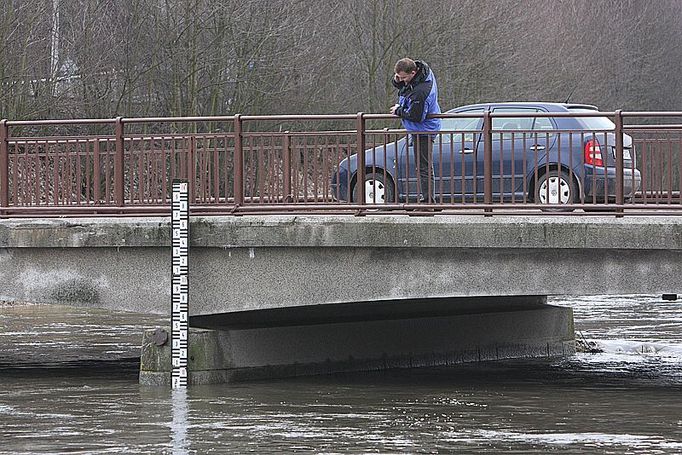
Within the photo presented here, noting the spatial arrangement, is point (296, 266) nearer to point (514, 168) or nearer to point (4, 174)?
point (514, 168)

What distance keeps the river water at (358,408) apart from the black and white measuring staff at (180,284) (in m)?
0.29

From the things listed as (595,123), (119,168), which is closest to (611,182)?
(595,123)

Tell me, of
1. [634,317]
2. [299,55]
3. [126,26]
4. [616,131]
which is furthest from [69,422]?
[299,55]

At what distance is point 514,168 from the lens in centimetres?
1359

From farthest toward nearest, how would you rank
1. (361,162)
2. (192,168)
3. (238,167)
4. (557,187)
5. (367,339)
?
(367,339)
(557,187)
(192,168)
(238,167)
(361,162)

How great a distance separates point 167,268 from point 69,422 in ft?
8.00

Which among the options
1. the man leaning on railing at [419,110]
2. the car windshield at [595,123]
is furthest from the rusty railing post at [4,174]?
the car windshield at [595,123]

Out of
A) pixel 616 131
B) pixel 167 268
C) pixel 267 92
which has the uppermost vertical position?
pixel 267 92

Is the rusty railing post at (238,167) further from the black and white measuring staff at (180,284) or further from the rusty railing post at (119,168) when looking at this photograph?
the rusty railing post at (119,168)

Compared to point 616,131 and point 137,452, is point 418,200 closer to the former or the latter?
point 616,131

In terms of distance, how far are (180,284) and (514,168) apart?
338 cm

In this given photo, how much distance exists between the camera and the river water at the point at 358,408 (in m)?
10.8

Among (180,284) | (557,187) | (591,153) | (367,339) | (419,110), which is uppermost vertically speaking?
(419,110)

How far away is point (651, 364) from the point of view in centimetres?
1689
